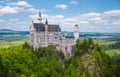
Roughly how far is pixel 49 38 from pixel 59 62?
472 inches

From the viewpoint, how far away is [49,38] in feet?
323

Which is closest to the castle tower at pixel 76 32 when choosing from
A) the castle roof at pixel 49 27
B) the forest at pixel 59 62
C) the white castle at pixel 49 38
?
the white castle at pixel 49 38

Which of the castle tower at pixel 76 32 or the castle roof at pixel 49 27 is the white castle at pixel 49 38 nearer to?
the castle roof at pixel 49 27

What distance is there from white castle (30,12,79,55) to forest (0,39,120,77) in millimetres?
2707

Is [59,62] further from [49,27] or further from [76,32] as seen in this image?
[76,32]

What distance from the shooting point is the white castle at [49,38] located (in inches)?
3819

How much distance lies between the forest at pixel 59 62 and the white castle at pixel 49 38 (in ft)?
8.88

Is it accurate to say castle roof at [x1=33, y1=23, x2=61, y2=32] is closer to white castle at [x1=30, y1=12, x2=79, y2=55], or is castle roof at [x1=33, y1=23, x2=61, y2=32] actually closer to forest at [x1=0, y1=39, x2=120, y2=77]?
white castle at [x1=30, y1=12, x2=79, y2=55]

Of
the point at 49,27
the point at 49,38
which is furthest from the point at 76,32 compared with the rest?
the point at 49,38

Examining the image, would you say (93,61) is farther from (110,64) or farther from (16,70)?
(16,70)

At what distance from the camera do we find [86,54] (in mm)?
89812

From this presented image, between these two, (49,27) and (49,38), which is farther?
(49,27)

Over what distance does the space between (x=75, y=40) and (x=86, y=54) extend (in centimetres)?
1122

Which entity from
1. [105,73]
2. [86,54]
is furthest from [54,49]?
[105,73]
